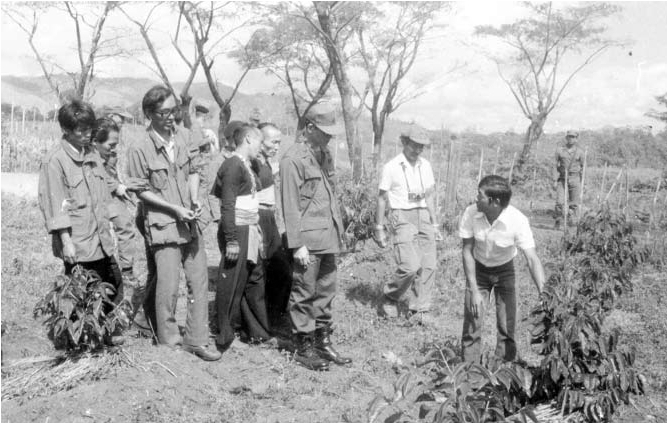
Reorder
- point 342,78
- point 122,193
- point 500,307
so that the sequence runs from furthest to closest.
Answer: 1. point 342,78
2. point 122,193
3. point 500,307

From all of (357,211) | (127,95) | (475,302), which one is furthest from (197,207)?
(127,95)

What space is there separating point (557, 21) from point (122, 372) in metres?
24.2

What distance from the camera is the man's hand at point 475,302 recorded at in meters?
3.91

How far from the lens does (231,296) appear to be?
14.3 ft

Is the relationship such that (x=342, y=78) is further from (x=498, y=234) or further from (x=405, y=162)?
(x=498, y=234)

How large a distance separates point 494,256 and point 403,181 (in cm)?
142

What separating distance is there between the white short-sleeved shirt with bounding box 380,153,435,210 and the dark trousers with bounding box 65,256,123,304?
225 cm

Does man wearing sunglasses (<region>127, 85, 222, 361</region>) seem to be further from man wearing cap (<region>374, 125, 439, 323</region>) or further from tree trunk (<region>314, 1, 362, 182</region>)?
tree trunk (<region>314, 1, 362, 182</region>)

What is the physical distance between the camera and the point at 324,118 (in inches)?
158

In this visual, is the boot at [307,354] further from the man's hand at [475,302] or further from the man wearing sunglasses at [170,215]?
the man's hand at [475,302]

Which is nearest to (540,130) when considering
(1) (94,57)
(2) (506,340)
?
(1) (94,57)

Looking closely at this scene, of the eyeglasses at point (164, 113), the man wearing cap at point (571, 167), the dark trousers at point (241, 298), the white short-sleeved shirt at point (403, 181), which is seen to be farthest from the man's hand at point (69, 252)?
the man wearing cap at point (571, 167)

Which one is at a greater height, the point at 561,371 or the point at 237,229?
the point at 237,229

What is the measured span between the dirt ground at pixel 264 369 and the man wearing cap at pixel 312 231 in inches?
7.9
